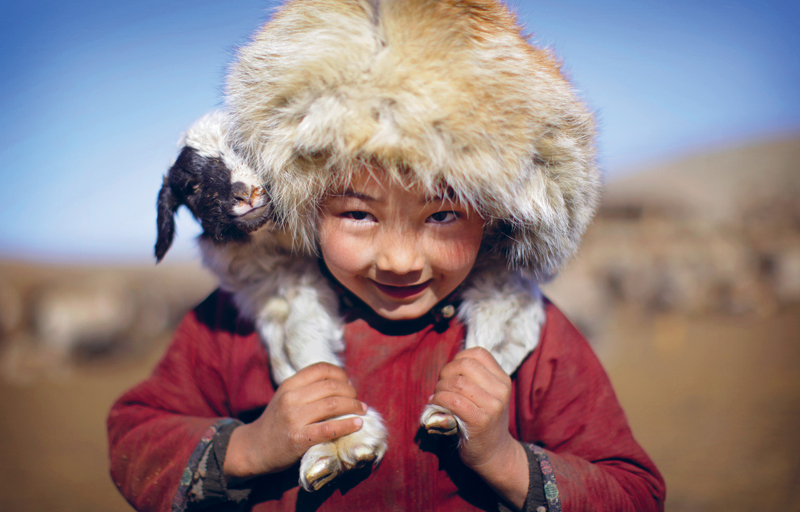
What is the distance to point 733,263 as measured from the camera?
888cm

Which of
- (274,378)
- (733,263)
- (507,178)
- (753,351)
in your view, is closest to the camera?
(507,178)

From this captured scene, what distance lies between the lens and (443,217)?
886 mm

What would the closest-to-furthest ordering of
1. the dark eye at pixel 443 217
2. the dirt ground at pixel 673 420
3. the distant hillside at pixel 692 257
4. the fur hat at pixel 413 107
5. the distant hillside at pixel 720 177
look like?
1. the fur hat at pixel 413 107
2. the dark eye at pixel 443 217
3. the dirt ground at pixel 673 420
4. the distant hillside at pixel 692 257
5. the distant hillside at pixel 720 177

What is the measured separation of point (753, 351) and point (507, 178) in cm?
719

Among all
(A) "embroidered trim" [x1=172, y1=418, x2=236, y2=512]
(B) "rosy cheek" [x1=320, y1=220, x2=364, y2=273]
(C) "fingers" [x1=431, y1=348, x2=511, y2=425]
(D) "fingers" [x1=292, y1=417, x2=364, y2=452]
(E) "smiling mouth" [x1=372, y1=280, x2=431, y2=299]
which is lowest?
(A) "embroidered trim" [x1=172, y1=418, x2=236, y2=512]

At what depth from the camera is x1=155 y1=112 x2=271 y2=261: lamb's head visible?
0.93 metres

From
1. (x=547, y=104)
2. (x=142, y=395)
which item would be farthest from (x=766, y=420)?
(x=142, y=395)

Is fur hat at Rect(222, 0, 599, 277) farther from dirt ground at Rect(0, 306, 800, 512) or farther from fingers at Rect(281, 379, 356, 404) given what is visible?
dirt ground at Rect(0, 306, 800, 512)

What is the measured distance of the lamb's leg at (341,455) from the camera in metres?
0.82

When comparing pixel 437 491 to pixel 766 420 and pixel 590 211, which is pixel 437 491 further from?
pixel 766 420

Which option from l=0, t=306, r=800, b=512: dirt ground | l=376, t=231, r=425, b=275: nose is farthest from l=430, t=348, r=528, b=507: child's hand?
l=0, t=306, r=800, b=512: dirt ground

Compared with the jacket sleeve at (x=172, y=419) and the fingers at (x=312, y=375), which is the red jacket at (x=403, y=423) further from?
the fingers at (x=312, y=375)

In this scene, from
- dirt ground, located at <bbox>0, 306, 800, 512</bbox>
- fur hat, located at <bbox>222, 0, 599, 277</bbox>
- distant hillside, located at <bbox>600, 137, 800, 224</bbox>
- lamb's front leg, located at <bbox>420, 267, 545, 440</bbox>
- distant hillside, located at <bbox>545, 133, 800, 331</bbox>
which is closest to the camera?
fur hat, located at <bbox>222, 0, 599, 277</bbox>

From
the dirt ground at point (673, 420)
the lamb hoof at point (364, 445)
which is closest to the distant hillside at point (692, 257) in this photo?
the dirt ground at point (673, 420)
